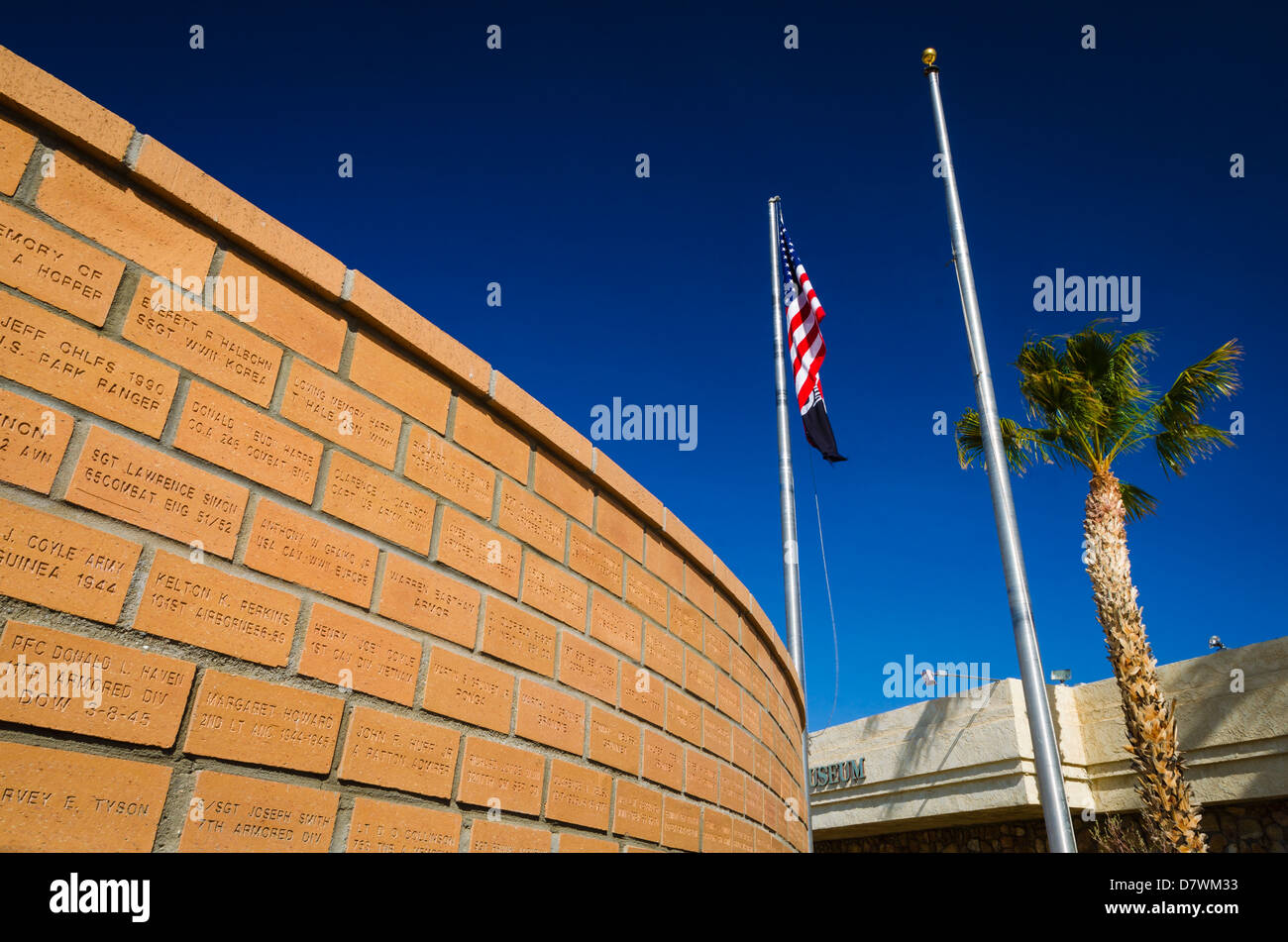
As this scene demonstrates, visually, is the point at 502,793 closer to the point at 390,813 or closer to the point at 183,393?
the point at 390,813

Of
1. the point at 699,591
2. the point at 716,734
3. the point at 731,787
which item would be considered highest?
the point at 699,591

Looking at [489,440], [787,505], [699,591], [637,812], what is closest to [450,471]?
[489,440]

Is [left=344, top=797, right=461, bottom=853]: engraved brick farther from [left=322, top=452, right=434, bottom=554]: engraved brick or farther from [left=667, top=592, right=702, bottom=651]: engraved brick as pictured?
[left=667, top=592, right=702, bottom=651]: engraved brick

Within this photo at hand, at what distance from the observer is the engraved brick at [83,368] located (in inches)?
47.6

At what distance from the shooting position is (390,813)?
4.96 ft

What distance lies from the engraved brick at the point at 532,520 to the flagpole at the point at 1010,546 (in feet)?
21.4

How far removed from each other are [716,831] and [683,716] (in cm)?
42

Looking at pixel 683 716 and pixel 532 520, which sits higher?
pixel 532 520

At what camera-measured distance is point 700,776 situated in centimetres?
251

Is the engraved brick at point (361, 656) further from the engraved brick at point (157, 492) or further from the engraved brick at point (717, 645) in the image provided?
the engraved brick at point (717, 645)

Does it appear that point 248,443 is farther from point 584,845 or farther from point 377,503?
point 584,845
